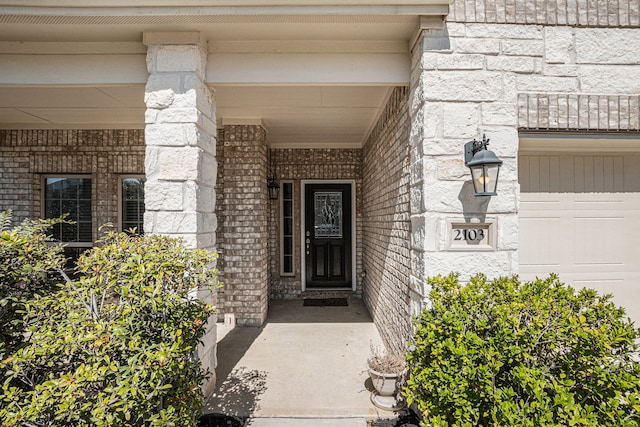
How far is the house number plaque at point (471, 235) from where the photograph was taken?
2225mm

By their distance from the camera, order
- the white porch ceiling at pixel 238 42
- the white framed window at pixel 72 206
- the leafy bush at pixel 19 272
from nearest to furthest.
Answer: the leafy bush at pixel 19 272
the white porch ceiling at pixel 238 42
the white framed window at pixel 72 206

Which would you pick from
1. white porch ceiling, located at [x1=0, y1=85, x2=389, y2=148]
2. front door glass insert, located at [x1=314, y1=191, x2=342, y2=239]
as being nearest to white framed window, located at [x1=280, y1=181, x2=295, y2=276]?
front door glass insert, located at [x1=314, y1=191, x2=342, y2=239]

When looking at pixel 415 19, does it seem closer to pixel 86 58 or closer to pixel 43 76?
pixel 86 58

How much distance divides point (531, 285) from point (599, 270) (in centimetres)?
110

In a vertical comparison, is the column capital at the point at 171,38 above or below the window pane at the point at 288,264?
above

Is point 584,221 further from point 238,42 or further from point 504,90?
point 238,42

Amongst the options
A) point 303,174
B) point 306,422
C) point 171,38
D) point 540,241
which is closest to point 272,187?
point 303,174

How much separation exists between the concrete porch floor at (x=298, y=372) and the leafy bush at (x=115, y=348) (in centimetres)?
86

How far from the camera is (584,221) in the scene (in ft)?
8.36

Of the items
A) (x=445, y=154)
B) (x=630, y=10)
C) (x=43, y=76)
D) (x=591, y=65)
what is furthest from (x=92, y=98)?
(x=630, y=10)

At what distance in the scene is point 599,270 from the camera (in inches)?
99.8

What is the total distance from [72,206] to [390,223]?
4532 mm

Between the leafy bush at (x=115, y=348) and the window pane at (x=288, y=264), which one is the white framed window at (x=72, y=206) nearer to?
the window pane at (x=288, y=264)

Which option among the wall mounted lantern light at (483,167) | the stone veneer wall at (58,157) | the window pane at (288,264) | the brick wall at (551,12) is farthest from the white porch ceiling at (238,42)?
the window pane at (288,264)
